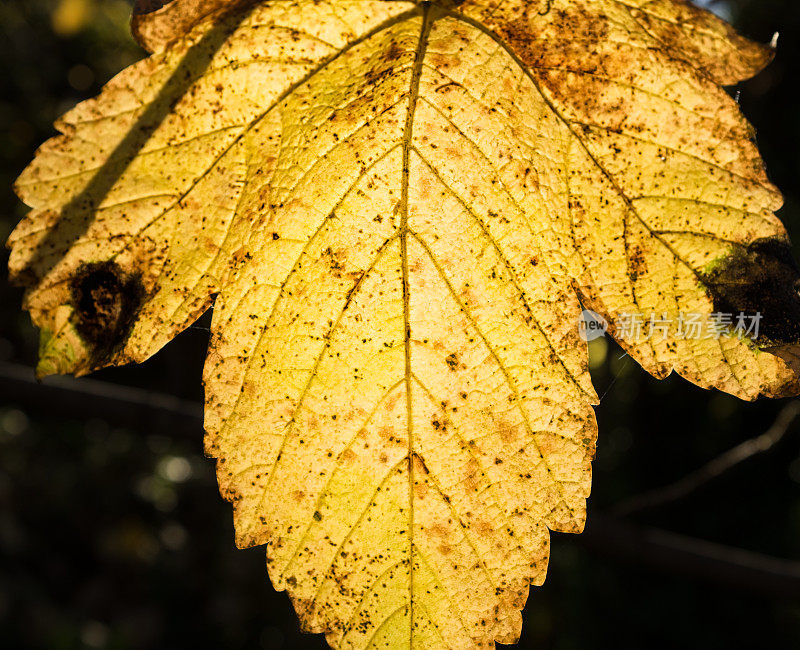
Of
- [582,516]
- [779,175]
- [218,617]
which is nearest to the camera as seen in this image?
[582,516]

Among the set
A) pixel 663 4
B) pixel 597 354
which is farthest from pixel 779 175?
pixel 663 4

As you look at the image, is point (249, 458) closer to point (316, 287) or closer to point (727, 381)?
point (316, 287)

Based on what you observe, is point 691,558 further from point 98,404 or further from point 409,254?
point 98,404

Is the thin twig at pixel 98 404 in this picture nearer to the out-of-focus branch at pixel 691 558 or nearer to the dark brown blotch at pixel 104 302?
the dark brown blotch at pixel 104 302

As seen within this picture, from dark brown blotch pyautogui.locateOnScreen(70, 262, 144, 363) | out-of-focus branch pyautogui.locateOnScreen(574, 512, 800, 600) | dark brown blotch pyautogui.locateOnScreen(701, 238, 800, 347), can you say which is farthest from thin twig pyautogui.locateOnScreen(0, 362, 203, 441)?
dark brown blotch pyautogui.locateOnScreen(701, 238, 800, 347)

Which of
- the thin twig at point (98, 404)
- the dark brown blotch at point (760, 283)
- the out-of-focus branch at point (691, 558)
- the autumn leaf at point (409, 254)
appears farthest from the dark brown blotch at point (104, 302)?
the out-of-focus branch at point (691, 558)

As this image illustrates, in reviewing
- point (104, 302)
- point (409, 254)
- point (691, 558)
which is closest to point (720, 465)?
point (691, 558)
